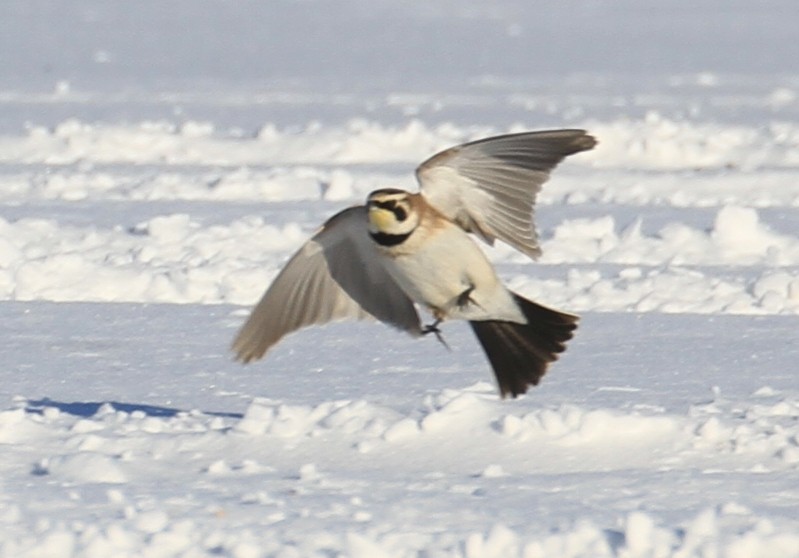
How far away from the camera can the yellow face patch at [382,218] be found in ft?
14.9

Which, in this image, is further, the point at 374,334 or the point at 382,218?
the point at 374,334

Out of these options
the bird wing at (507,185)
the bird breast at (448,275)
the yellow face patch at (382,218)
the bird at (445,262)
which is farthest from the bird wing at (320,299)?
the yellow face patch at (382,218)

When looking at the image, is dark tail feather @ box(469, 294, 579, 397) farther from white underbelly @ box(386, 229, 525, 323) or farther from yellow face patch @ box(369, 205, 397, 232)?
yellow face patch @ box(369, 205, 397, 232)

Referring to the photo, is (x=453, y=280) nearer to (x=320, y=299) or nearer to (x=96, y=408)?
(x=320, y=299)

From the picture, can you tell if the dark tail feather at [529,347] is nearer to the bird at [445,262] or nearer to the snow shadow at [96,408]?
the bird at [445,262]

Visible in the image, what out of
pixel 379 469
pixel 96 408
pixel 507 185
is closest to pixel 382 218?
pixel 507 185

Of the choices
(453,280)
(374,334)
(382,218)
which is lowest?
(374,334)

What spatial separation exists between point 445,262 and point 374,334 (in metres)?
1.61

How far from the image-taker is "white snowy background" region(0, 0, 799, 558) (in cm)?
399

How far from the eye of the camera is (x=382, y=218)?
179 inches

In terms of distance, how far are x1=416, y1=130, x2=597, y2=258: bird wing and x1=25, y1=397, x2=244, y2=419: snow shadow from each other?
0.88m

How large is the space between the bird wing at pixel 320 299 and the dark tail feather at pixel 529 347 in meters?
0.27

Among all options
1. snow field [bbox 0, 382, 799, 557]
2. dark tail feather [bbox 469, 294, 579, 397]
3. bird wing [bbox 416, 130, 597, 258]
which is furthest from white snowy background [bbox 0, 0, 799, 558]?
bird wing [bbox 416, 130, 597, 258]

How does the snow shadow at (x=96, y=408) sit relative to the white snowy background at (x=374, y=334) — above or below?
below
